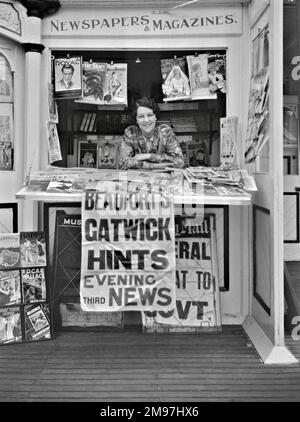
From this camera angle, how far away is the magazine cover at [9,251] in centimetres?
315

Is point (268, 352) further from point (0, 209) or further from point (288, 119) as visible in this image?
point (0, 209)

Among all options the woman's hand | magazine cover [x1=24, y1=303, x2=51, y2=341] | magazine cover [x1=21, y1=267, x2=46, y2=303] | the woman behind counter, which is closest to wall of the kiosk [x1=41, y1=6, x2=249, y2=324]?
the woman behind counter

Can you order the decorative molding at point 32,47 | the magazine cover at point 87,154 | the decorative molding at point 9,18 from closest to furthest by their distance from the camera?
1. the decorative molding at point 9,18
2. the decorative molding at point 32,47
3. the magazine cover at point 87,154

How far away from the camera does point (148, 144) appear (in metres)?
3.52

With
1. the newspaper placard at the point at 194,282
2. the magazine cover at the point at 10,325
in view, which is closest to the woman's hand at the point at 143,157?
the newspaper placard at the point at 194,282

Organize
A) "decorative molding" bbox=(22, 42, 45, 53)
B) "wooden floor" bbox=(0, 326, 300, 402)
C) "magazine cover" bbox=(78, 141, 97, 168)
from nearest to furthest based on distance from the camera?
"wooden floor" bbox=(0, 326, 300, 402)
"decorative molding" bbox=(22, 42, 45, 53)
"magazine cover" bbox=(78, 141, 97, 168)

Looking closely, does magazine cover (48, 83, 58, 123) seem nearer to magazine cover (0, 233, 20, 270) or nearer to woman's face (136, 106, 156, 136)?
woman's face (136, 106, 156, 136)

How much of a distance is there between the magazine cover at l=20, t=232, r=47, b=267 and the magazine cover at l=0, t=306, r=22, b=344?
13.2 inches

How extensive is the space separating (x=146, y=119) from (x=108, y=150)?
49 cm

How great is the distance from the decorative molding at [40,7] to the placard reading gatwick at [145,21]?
6cm

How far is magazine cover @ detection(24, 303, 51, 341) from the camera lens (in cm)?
312

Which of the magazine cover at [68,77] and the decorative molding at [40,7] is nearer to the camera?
the decorative molding at [40,7]

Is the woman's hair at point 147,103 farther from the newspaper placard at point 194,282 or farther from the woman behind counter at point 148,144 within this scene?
the newspaper placard at point 194,282

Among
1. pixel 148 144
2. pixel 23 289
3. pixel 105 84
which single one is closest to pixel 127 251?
pixel 23 289
